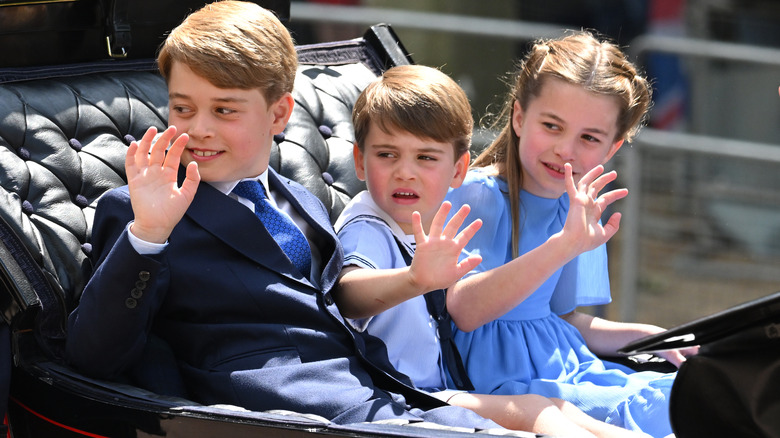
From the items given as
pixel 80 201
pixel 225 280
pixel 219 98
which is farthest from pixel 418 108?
pixel 80 201

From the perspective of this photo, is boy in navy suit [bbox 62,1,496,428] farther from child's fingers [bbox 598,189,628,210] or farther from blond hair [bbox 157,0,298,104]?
child's fingers [bbox 598,189,628,210]

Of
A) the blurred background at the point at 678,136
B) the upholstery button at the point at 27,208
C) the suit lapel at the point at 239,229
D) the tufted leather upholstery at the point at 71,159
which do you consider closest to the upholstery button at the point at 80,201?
the tufted leather upholstery at the point at 71,159

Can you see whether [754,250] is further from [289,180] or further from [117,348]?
[117,348]

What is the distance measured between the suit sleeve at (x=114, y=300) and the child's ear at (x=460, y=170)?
2.29 ft

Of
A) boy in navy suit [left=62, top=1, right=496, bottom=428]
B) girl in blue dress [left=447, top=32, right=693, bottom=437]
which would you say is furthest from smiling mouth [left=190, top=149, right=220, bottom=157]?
girl in blue dress [left=447, top=32, right=693, bottom=437]

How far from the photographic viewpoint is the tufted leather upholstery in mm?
2078

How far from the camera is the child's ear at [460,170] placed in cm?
238

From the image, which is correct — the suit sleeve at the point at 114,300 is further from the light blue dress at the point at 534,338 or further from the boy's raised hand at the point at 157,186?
the light blue dress at the point at 534,338

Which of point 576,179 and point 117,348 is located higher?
point 576,179

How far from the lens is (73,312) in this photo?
202 cm

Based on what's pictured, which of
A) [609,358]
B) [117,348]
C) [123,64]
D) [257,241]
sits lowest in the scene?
[609,358]

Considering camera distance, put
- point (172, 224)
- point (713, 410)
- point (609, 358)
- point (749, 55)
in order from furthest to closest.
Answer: point (749, 55)
point (609, 358)
point (172, 224)
point (713, 410)

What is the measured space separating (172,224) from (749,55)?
11.3ft

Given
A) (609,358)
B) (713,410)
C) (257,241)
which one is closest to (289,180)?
(257,241)
